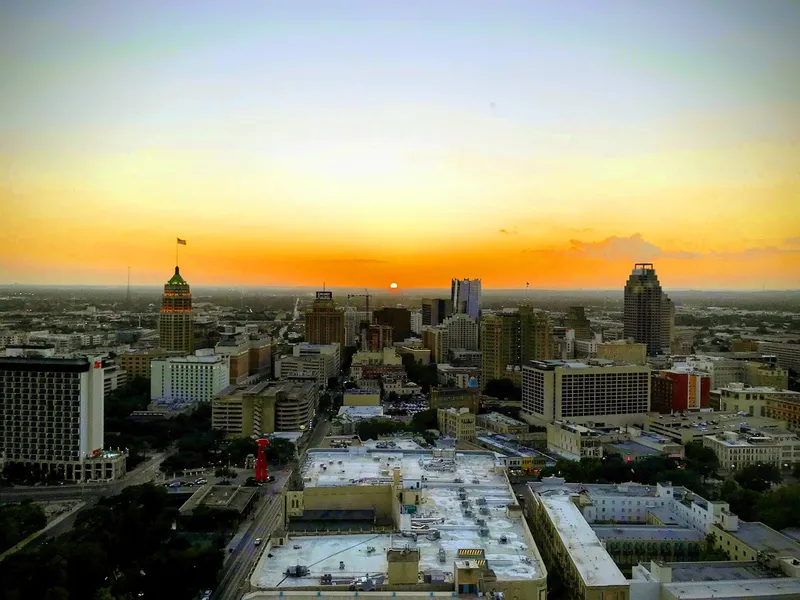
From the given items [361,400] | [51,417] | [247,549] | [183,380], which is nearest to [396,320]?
[361,400]

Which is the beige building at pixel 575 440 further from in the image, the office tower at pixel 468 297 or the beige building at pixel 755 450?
the office tower at pixel 468 297

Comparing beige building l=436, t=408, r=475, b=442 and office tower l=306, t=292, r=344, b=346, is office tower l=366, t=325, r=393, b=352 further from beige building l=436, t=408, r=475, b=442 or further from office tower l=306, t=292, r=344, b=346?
beige building l=436, t=408, r=475, b=442

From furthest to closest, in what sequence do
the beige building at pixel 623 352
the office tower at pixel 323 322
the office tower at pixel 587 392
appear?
the office tower at pixel 323 322 → the beige building at pixel 623 352 → the office tower at pixel 587 392

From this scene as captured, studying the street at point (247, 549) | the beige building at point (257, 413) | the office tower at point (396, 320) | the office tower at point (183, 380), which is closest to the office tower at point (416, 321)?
the office tower at point (396, 320)

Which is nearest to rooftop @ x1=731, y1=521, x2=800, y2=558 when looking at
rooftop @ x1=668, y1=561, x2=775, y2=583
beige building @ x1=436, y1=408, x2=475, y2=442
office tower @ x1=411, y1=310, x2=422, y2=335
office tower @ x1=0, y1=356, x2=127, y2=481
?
rooftop @ x1=668, y1=561, x2=775, y2=583

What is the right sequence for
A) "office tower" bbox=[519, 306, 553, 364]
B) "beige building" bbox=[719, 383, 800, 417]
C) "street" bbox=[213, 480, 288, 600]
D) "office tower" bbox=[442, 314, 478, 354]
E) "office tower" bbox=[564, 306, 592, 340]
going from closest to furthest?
"street" bbox=[213, 480, 288, 600]
"beige building" bbox=[719, 383, 800, 417]
"office tower" bbox=[519, 306, 553, 364]
"office tower" bbox=[564, 306, 592, 340]
"office tower" bbox=[442, 314, 478, 354]

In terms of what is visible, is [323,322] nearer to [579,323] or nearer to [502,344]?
[502,344]
